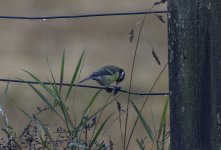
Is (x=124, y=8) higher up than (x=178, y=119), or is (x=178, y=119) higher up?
(x=124, y=8)

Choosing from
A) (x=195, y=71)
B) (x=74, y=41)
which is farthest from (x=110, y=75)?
(x=74, y=41)

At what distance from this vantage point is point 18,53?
50.8 feet

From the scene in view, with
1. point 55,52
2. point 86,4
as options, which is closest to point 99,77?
point 55,52

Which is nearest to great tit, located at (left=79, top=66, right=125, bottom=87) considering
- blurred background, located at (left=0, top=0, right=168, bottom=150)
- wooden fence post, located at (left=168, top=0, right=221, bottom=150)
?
wooden fence post, located at (left=168, top=0, right=221, bottom=150)

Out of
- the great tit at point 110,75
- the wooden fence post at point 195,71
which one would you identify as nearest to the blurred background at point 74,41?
the great tit at point 110,75

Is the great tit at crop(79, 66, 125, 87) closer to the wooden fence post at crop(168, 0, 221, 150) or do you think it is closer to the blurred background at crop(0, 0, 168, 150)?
the wooden fence post at crop(168, 0, 221, 150)

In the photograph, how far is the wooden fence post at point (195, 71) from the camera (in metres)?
2.94

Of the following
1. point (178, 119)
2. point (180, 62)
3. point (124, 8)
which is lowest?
point (178, 119)

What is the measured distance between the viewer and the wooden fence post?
2.94 m

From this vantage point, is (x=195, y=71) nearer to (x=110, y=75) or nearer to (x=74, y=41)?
(x=110, y=75)

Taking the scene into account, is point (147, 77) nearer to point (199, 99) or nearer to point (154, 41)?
point (154, 41)

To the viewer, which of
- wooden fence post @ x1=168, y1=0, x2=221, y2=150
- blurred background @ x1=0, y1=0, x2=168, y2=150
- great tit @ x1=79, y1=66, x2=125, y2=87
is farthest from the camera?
blurred background @ x1=0, y1=0, x2=168, y2=150

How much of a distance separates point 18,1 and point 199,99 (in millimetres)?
14828

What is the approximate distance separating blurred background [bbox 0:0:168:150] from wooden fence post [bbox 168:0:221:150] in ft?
31.1
